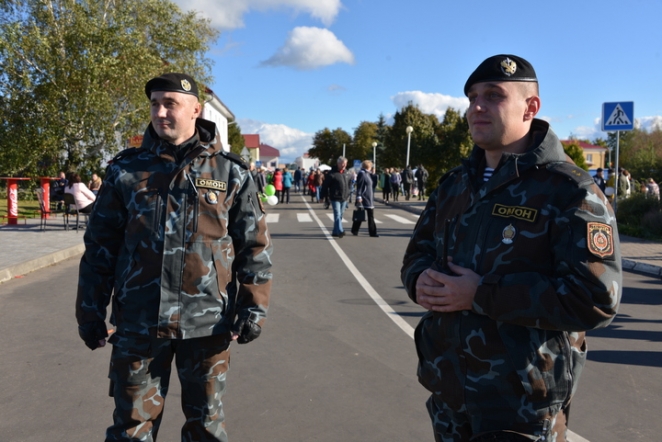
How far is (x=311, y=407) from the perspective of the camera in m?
4.55

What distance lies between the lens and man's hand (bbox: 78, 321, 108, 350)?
9.96ft

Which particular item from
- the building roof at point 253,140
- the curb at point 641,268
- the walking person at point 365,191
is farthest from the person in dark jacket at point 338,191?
the building roof at point 253,140

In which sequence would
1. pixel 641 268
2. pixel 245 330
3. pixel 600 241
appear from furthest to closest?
pixel 641 268, pixel 245 330, pixel 600 241

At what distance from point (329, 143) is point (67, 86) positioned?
7413 cm

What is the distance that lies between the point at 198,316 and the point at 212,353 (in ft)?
0.70

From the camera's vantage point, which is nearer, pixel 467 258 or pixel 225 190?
pixel 467 258

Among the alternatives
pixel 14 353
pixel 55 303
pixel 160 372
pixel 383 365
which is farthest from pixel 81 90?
pixel 160 372

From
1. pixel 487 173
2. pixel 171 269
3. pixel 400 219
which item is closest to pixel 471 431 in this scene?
pixel 487 173

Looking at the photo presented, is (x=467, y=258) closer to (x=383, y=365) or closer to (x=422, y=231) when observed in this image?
(x=422, y=231)

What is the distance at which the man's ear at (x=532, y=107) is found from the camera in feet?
7.66

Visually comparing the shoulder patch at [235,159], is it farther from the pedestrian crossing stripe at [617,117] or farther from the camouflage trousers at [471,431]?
the pedestrian crossing stripe at [617,117]

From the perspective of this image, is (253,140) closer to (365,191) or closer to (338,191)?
(365,191)

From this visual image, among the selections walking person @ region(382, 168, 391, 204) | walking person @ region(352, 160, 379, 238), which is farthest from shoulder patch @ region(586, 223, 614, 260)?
walking person @ region(382, 168, 391, 204)

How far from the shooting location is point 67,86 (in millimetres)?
25250
